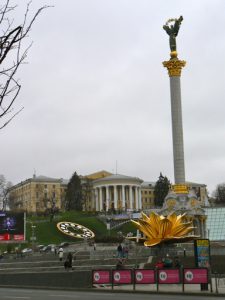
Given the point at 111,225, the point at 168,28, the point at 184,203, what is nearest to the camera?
the point at 184,203

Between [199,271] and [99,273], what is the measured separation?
17.4ft

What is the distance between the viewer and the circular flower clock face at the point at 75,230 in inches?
3324

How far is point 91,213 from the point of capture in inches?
4205

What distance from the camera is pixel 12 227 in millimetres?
60125

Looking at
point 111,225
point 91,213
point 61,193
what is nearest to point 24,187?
point 61,193

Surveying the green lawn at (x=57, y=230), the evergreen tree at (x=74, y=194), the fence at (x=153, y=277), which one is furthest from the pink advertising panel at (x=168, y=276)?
the evergreen tree at (x=74, y=194)

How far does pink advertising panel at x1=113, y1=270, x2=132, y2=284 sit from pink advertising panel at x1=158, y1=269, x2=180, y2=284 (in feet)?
5.31

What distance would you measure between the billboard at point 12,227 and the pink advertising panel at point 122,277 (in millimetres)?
36696

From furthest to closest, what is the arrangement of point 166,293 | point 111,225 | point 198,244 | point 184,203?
point 111,225
point 184,203
point 198,244
point 166,293

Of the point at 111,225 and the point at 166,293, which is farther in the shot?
the point at 111,225

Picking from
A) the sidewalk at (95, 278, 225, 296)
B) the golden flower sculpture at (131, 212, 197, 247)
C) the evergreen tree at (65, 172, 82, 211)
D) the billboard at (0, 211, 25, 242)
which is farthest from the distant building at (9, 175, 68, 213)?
the sidewalk at (95, 278, 225, 296)

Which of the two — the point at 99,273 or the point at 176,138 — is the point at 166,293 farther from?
the point at 176,138

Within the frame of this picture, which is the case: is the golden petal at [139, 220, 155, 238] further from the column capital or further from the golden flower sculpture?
the column capital

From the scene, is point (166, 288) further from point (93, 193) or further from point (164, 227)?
point (93, 193)
